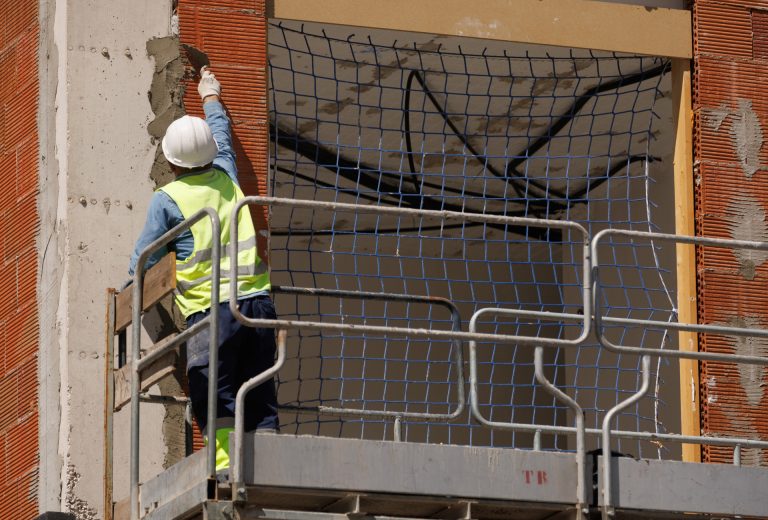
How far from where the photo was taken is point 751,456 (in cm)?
1094

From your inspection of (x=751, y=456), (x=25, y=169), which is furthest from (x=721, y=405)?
(x=25, y=169)

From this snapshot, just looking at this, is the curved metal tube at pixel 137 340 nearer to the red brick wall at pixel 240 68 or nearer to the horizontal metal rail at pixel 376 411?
the horizontal metal rail at pixel 376 411

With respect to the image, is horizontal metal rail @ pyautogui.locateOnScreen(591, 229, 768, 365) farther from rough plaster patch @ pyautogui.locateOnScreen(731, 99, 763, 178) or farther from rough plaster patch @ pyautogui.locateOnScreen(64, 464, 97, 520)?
rough plaster patch @ pyautogui.locateOnScreen(64, 464, 97, 520)

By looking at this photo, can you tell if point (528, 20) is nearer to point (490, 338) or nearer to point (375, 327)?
point (490, 338)

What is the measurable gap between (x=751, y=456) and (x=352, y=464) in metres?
4.37

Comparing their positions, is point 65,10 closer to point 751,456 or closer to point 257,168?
point 257,168

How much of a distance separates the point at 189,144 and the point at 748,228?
4.46m

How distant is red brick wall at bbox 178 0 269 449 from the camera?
33.9 feet

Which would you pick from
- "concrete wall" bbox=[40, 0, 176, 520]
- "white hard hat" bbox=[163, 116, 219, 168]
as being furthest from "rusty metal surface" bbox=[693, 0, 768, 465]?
"white hard hat" bbox=[163, 116, 219, 168]

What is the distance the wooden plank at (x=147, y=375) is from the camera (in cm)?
842

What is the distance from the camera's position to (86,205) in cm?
995

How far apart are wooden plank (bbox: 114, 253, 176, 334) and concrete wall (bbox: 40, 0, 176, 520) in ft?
2.54

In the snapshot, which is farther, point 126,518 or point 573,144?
point 573,144

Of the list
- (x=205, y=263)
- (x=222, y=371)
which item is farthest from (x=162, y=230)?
(x=222, y=371)
